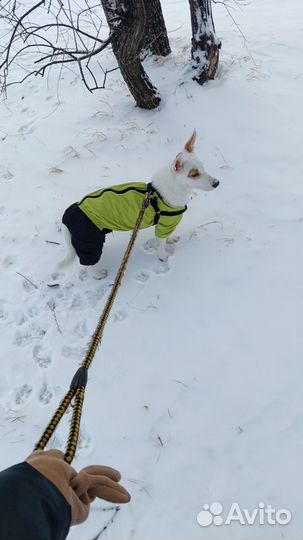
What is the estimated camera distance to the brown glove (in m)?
1.05

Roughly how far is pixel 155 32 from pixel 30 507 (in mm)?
5632

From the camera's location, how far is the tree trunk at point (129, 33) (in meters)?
3.81

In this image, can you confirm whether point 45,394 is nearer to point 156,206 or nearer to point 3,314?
point 3,314

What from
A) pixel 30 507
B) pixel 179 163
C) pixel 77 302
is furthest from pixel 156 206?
pixel 30 507

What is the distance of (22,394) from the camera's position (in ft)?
8.82

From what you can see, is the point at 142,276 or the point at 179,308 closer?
the point at 179,308

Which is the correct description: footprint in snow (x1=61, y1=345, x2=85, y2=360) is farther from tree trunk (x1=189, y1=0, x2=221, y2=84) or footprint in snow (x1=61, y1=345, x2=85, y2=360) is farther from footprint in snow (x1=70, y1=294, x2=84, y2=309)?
tree trunk (x1=189, y1=0, x2=221, y2=84)

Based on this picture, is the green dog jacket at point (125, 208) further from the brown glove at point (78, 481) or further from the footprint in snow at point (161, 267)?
the brown glove at point (78, 481)

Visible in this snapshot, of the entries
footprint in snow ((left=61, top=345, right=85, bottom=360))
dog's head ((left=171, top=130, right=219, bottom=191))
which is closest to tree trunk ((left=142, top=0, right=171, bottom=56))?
dog's head ((left=171, top=130, right=219, bottom=191))

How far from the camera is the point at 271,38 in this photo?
559 centimetres

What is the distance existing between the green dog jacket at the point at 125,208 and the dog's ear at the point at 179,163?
9.5 inches

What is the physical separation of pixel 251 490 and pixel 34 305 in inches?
84.6

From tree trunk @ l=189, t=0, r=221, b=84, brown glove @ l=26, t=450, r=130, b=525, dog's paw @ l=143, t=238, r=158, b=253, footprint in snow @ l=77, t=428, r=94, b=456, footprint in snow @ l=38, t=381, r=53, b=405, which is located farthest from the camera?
tree trunk @ l=189, t=0, r=221, b=84

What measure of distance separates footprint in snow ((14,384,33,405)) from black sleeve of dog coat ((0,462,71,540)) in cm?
176
